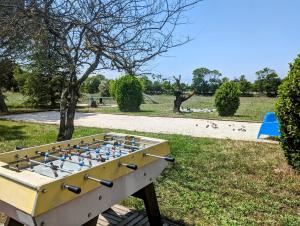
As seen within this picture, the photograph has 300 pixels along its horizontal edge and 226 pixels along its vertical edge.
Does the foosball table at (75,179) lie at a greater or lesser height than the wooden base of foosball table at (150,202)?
greater

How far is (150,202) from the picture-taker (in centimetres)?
295

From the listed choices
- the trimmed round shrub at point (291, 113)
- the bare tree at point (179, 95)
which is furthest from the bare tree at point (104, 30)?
the bare tree at point (179, 95)

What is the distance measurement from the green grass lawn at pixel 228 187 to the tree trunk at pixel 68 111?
2045 millimetres

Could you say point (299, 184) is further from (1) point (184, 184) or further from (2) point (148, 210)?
(2) point (148, 210)

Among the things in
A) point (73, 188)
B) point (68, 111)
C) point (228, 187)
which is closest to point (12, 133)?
point (68, 111)

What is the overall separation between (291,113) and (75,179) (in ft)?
13.6

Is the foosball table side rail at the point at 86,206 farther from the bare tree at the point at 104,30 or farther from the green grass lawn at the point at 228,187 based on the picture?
the bare tree at the point at 104,30

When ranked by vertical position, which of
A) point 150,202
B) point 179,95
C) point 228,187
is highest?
point 179,95

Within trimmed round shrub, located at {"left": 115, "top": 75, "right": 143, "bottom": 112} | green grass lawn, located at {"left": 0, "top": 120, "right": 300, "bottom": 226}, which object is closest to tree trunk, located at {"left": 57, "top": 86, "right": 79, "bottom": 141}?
green grass lawn, located at {"left": 0, "top": 120, "right": 300, "bottom": 226}

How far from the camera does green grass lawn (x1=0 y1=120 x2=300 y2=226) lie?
136 inches

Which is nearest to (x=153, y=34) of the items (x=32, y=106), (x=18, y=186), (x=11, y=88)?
(x=18, y=186)

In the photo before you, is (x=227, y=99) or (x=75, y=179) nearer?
(x=75, y=179)

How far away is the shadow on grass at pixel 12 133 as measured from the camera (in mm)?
8062

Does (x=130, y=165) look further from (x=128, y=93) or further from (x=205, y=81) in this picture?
(x=205, y=81)
